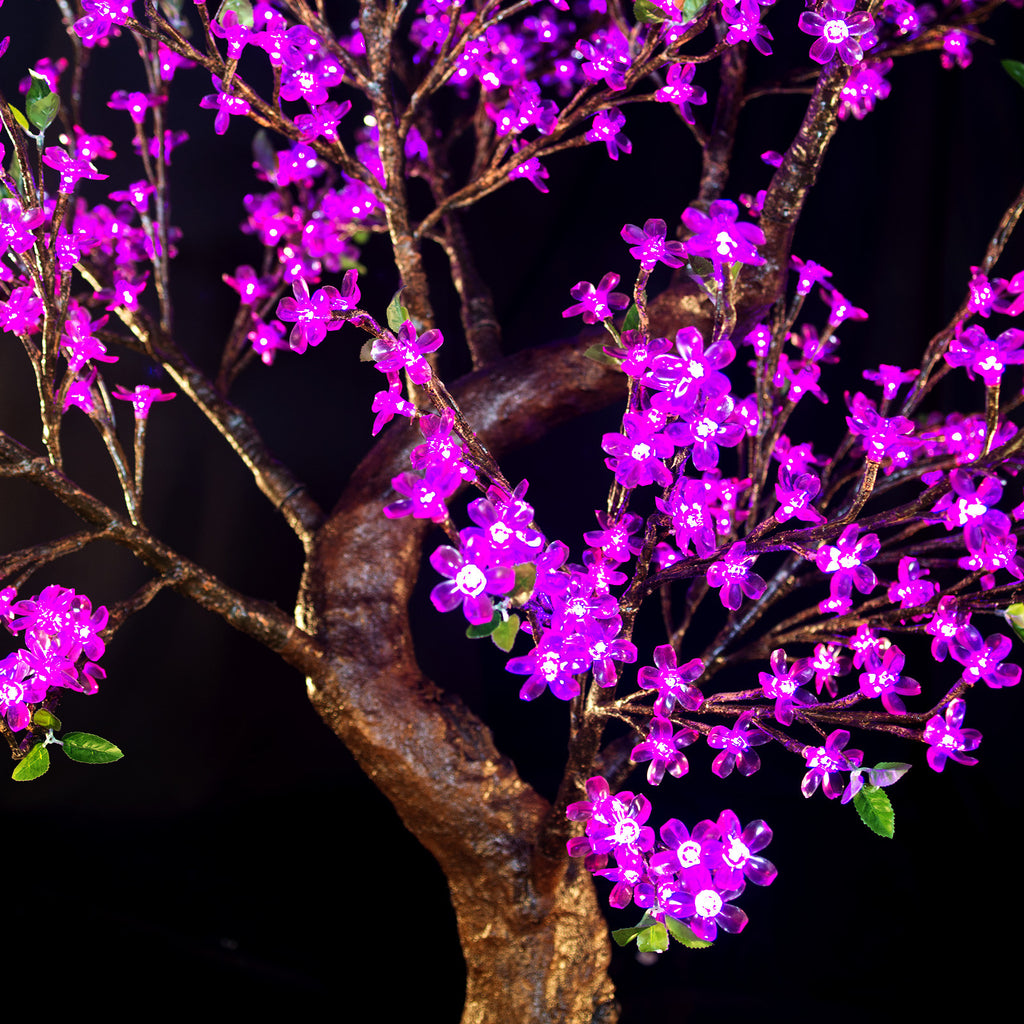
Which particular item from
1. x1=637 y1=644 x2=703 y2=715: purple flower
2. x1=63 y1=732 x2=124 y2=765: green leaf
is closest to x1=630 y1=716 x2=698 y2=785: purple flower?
x1=637 y1=644 x2=703 y2=715: purple flower

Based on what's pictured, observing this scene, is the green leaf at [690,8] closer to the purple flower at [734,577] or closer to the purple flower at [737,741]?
the purple flower at [734,577]

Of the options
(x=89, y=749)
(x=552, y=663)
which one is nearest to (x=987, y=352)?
(x=552, y=663)

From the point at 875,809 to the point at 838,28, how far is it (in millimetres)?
814

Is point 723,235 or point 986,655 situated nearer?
point 723,235

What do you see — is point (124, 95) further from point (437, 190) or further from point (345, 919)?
point (345, 919)

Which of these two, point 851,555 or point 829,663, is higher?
point 851,555

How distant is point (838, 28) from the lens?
2.63 ft

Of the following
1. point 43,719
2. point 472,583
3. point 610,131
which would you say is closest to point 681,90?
point 610,131

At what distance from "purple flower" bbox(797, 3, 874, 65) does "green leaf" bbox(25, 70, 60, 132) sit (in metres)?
0.79

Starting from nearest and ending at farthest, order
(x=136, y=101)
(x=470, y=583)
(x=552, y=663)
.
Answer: (x=470, y=583) → (x=552, y=663) → (x=136, y=101)

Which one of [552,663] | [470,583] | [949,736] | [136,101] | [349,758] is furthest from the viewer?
[349,758]

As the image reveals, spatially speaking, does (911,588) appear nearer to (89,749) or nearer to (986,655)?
(986,655)

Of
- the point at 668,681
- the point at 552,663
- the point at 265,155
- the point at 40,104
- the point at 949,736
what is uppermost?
the point at 40,104

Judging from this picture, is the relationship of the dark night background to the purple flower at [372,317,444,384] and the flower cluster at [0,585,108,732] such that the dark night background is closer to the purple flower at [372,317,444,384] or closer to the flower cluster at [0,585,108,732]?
the flower cluster at [0,585,108,732]
